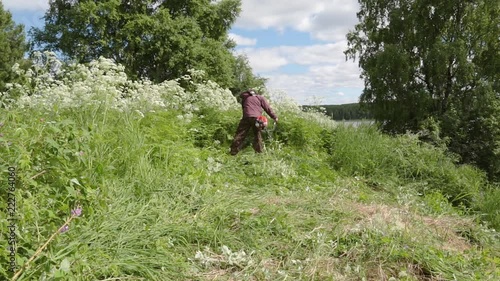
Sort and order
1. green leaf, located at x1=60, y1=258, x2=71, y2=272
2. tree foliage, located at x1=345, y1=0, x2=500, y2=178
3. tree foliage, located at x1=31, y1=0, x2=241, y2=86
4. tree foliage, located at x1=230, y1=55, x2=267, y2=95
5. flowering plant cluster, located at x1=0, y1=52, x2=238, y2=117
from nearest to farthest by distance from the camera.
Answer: green leaf, located at x1=60, y1=258, x2=71, y2=272 < flowering plant cluster, located at x1=0, y1=52, x2=238, y2=117 < tree foliage, located at x1=345, y1=0, x2=500, y2=178 < tree foliage, located at x1=31, y1=0, x2=241, y2=86 < tree foliage, located at x1=230, y1=55, x2=267, y2=95

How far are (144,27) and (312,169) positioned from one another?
18.3 meters

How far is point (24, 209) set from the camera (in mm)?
2688

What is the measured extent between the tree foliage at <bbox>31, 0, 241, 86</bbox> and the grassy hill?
17212 mm

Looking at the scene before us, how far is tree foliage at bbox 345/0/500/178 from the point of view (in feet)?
53.7

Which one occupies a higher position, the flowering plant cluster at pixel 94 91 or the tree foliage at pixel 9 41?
the tree foliage at pixel 9 41

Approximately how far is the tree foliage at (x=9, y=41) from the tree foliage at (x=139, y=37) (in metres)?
4.10

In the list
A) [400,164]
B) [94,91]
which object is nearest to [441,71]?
[400,164]

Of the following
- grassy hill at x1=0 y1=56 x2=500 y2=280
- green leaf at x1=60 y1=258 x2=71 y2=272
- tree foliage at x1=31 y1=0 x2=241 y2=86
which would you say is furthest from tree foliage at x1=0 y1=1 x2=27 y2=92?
green leaf at x1=60 y1=258 x2=71 y2=272

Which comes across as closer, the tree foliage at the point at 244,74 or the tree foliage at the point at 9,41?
the tree foliage at the point at 9,41

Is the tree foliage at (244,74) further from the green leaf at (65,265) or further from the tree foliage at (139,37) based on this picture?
the green leaf at (65,265)

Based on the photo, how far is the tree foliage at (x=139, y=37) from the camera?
2283 centimetres

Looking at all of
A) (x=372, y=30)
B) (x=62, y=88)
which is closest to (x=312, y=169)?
(x=62, y=88)

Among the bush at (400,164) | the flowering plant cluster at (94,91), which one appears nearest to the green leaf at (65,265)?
the flowering plant cluster at (94,91)

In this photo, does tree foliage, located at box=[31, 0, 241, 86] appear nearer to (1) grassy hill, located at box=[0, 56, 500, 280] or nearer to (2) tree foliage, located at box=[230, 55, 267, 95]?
(2) tree foliage, located at box=[230, 55, 267, 95]
